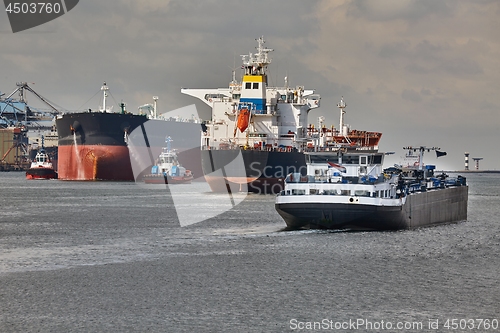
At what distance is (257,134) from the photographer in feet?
246

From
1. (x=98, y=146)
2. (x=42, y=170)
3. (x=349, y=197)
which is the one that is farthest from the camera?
(x=42, y=170)

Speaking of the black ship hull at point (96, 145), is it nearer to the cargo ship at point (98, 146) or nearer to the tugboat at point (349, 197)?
the cargo ship at point (98, 146)

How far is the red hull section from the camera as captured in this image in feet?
346

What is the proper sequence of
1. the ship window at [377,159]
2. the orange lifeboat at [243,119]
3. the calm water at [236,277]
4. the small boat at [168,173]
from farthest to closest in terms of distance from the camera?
the small boat at [168,173] < the orange lifeboat at [243,119] < the ship window at [377,159] < the calm water at [236,277]

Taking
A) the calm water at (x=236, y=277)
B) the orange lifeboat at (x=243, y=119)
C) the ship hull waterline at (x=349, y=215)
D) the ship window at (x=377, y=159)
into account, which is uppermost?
the orange lifeboat at (x=243, y=119)

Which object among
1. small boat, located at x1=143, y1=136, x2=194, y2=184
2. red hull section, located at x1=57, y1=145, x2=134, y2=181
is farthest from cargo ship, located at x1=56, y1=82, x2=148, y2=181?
small boat, located at x1=143, y1=136, x2=194, y2=184

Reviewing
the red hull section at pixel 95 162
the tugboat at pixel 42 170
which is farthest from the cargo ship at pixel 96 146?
the tugboat at pixel 42 170

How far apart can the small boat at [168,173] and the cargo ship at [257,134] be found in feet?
67.1

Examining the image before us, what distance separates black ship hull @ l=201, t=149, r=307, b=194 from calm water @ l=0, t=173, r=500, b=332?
985 inches

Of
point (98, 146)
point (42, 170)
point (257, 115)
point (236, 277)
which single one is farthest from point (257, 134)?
point (42, 170)

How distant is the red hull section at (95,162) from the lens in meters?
106

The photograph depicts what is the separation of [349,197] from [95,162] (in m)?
73.0

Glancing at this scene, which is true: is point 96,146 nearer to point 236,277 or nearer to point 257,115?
point 257,115

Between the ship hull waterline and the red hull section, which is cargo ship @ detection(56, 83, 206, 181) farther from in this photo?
the ship hull waterline
